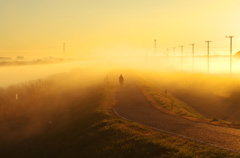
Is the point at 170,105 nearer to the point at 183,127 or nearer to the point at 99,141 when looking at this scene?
the point at 183,127

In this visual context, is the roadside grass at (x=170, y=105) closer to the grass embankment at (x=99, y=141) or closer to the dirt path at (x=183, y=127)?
the dirt path at (x=183, y=127)

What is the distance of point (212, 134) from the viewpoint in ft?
66.9

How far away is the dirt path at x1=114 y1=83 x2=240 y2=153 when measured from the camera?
61.0 ft

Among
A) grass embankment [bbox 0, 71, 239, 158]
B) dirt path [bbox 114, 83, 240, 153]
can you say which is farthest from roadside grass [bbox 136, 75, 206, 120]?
grass embankment [bbox 0, 71, 239, 158]

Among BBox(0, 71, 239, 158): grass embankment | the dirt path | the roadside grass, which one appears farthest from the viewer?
the roadside grass

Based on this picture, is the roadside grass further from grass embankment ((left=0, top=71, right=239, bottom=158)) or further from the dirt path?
grass embankment ((left=0, top=71, right=239, bottom=158))

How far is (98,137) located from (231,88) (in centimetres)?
6510

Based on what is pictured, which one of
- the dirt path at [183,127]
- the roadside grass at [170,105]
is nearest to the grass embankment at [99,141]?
the dirt path at [183,127]

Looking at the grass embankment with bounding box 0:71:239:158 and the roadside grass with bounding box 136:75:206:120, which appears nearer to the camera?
the grass embankment with bounding box 0:71:239:158

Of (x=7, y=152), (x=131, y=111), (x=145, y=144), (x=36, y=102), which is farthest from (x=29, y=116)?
(x=145, y=144)

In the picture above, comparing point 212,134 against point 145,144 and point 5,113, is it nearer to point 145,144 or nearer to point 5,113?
point 145,144

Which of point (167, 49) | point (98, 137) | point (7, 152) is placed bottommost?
point (7, 152)

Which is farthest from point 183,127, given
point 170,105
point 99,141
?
point 170,105

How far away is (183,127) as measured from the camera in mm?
22875
